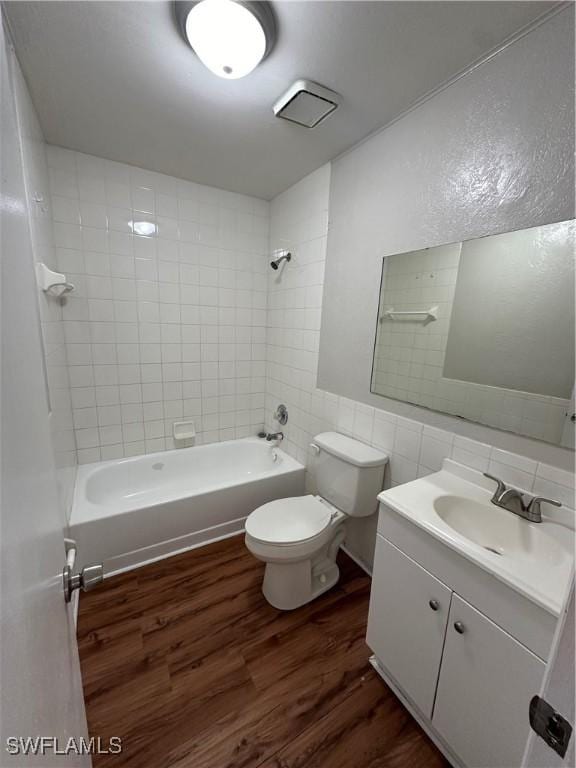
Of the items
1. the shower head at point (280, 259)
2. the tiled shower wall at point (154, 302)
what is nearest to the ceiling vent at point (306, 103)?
the shower head at point (280, 259)

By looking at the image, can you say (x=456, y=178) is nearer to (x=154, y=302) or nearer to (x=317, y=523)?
(x=317, y=523)

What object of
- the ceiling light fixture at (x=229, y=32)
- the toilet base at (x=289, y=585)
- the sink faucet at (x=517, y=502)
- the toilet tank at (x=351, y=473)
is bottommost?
the toilet base at (x=289, y=585)

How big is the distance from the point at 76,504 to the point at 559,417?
239cm

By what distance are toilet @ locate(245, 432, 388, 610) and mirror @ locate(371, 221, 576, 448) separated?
1.39 feet

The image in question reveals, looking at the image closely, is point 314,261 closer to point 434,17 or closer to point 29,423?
point 434,17

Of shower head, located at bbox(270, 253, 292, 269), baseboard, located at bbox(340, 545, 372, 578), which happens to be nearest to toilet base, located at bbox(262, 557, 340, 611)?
baseboard, located at bbox(340, 545, 372, 578)

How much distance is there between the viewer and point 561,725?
39cm

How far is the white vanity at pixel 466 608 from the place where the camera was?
807 mm

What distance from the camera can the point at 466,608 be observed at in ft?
3.02

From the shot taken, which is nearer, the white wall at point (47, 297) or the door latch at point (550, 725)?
the door latch at point (550, 725)

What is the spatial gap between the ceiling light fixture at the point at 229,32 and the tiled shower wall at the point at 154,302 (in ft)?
4.07

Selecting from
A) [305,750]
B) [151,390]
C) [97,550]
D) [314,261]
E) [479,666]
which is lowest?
[305,750]

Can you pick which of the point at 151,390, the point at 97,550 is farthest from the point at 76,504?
the point at 151,390

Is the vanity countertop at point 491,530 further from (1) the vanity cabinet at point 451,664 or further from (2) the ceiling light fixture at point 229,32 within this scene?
(2) the ceiling light fixture at point 229,32
